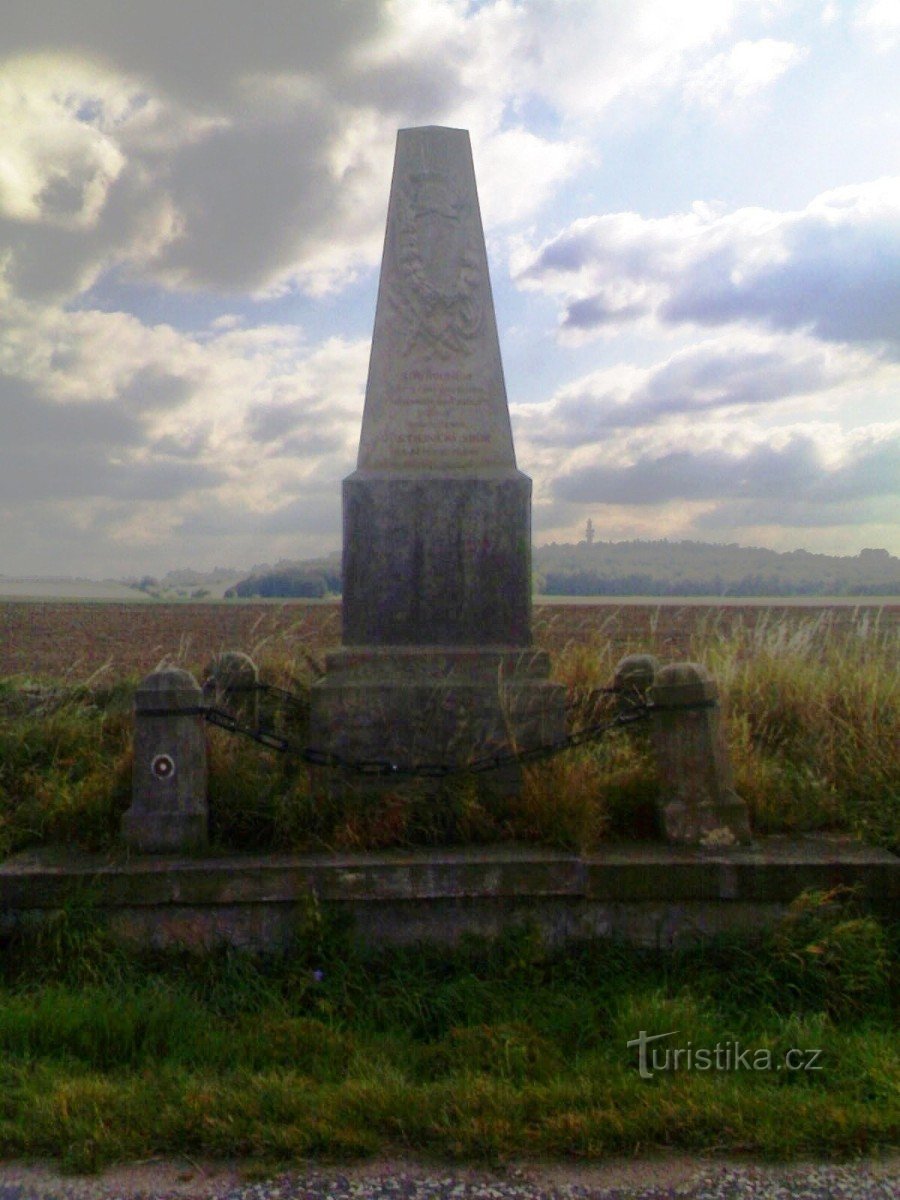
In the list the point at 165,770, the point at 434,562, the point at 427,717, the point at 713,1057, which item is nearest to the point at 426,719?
the point at 427,717

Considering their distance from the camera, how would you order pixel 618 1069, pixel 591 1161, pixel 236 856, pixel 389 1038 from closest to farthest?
pixel 591 1161, pixel 618 1069, pixel 389 1038, pixel 236 856

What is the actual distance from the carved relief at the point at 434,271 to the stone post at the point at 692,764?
2.12 metres

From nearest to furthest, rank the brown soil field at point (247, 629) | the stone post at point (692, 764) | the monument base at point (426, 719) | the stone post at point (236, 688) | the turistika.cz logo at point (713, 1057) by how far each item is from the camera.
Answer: the turistika.cz logo at point (713, 1057)
the stone post at point (692, 764)
the monument base at point (426, 719)
the stone post at point (236, 688)
the brown soil field at point (247, 629)

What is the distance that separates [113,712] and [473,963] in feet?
10.7

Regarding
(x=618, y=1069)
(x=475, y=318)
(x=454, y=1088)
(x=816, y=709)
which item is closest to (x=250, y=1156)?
(x=454, y=1088)

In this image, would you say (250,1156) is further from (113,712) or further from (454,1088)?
(113,712)

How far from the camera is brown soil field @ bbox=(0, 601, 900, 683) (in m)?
8.45

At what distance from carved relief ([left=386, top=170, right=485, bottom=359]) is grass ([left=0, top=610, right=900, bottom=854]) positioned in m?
1.82

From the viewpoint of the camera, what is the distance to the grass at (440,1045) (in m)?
2.81

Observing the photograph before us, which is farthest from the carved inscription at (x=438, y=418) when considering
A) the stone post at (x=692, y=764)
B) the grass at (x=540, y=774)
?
the stone post at (x=692, y=764)

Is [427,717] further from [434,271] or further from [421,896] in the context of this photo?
[434,271]

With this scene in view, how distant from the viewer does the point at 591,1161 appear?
2738 millimetres

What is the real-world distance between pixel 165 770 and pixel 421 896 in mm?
1178

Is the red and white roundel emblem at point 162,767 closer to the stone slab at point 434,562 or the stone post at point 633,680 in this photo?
the stone slab at point 434,562
